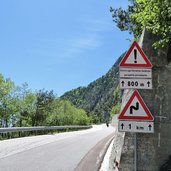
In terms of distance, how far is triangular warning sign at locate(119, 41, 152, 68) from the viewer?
25.4 feet

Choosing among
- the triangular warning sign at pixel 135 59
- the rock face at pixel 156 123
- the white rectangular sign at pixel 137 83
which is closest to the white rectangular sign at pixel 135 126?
the white rectangular sign at pixel 137 83

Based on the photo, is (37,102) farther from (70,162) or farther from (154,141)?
(154,141)

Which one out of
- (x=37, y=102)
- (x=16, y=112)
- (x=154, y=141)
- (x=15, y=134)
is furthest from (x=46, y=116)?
(x=154, y=141)

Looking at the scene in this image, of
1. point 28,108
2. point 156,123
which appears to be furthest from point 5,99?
point 156,123

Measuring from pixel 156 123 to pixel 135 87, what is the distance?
3207mm

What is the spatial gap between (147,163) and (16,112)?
62818 mm

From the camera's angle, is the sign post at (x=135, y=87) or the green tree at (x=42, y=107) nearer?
the sign post at (x=135, y=87)

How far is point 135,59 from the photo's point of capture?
7793 mm

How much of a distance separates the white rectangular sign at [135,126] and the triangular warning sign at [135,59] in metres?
1.20

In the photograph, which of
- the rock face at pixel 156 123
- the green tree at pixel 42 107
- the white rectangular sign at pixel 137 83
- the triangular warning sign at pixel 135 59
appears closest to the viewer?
the white rectangular sign at pixel 137 83

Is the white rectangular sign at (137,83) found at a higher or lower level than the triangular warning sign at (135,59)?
lower

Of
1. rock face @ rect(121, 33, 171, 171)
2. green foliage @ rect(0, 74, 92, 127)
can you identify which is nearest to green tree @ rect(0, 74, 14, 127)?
green foliage @ rect(0, 74, 92, 127)

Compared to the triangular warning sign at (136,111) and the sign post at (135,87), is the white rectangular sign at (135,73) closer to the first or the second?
the sign post at (135,87)

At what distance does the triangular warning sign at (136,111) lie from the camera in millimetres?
7453
